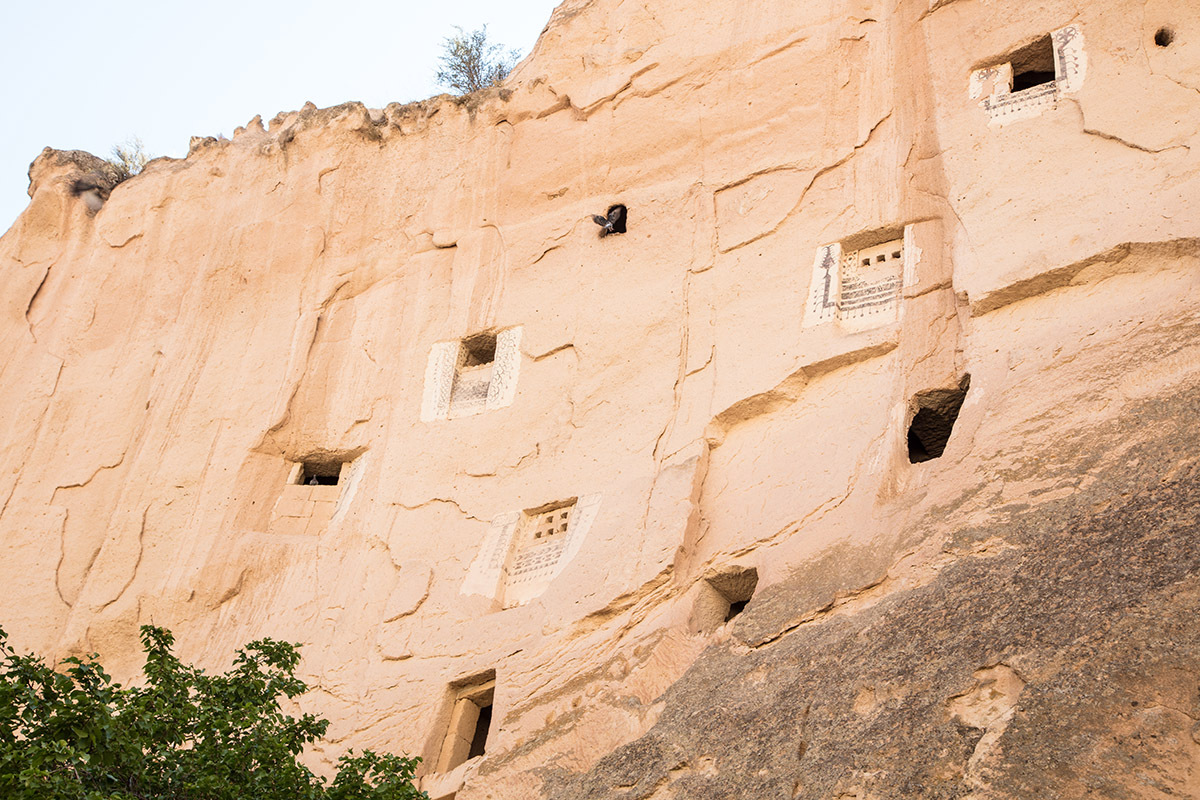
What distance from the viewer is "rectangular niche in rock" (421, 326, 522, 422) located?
1219 centimetres

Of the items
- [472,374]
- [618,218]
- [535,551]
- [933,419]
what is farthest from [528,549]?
[618,218]

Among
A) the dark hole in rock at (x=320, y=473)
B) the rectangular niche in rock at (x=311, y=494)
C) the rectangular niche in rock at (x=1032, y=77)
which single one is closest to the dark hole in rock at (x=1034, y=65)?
the rectangular niche in rock at (x=1032, y=77)

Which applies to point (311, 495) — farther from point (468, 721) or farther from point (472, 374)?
point (468, 721)

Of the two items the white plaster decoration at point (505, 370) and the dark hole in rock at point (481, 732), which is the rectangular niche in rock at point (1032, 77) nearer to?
the white plaster decoration at point (505, 370)

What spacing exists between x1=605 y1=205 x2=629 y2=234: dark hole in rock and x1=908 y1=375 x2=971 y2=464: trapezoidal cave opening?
3.75 m

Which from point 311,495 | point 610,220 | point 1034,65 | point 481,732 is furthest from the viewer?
point 610,220

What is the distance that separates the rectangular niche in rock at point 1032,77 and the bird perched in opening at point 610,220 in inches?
127

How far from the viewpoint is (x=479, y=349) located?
508 inches

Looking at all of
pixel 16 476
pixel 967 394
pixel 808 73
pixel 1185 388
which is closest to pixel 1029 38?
pixel 808 73

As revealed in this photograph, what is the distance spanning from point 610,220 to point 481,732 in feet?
15.9

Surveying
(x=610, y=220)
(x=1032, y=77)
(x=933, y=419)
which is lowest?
(x=933, y=419)

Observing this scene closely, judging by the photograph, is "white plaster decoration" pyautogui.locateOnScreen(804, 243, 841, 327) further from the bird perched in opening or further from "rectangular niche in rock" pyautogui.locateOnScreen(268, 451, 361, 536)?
"rectangular niche in rock" pyautogui.locateOnScreen(268, 451, 361, 536)

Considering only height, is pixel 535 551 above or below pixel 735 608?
above

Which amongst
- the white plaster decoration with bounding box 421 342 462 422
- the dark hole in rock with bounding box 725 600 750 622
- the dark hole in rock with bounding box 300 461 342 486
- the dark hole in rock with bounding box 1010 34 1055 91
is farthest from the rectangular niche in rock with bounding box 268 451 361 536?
the dark hole in rock with bounding box 1010 34 1055 91
